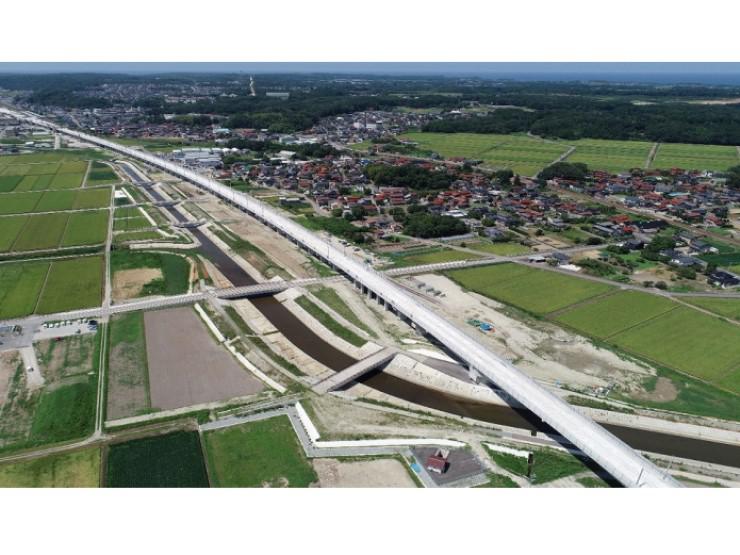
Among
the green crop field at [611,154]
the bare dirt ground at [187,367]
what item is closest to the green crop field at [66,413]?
the bare dirt ground at [187,367]

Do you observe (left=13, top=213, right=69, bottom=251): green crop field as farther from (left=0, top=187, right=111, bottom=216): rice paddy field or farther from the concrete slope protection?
the concrete slope protection

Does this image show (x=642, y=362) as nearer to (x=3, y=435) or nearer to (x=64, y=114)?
(x=3, y=435)

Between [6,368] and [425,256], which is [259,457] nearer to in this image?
[6,368]

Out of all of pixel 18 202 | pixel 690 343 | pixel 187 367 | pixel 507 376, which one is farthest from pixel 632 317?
pixel 18 202

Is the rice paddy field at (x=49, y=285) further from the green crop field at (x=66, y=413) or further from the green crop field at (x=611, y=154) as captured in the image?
the green crop field at (x=611, y=154)

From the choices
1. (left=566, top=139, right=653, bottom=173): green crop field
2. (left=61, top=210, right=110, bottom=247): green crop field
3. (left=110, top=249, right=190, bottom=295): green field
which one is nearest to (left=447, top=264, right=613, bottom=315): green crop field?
(left=110, top=249, right=190, bottom=295): green field

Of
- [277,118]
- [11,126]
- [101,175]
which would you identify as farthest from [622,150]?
[11,126]
